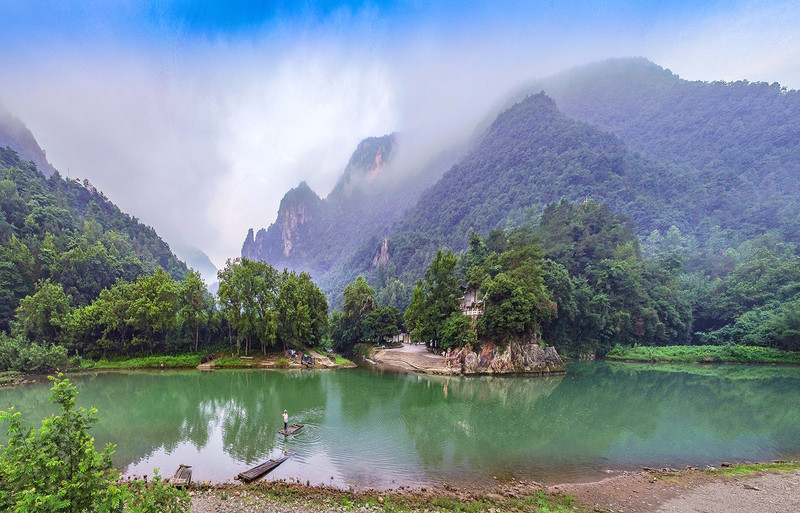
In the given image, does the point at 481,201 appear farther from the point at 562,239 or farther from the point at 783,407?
the point at 783,407

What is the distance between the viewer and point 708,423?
19.2m

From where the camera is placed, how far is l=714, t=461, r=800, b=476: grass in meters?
12.8

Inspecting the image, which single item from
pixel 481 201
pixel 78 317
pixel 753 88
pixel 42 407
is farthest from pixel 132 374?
pixel 753 88

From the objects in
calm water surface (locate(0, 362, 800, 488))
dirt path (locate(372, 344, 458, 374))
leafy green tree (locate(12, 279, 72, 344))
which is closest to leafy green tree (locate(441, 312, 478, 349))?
dirt path (locate(372, 344, 458, 374))

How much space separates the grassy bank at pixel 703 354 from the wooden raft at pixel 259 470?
44219 mm

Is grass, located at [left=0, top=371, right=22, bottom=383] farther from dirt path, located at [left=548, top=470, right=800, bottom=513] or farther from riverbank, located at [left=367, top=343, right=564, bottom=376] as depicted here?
dirt path, located at [left=548, top=470, right=800, bottom=513]

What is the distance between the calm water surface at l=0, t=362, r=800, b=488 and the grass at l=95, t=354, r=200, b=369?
2.95 metres

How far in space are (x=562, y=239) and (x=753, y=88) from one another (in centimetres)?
13000

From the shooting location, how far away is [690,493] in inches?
446

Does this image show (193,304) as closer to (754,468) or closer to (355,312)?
(355,312)

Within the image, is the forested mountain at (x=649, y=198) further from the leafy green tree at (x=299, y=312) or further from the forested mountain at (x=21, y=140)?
the forested mountain at (x=21, y=140)

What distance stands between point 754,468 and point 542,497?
9711 millimetres

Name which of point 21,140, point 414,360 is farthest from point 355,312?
point 21,140

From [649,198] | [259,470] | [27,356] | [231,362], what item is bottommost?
Result: [259,470]
